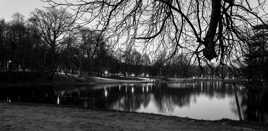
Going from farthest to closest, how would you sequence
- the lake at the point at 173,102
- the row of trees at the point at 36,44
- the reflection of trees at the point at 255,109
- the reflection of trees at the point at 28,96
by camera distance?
the row of trees at the point at 36,44, the reflection of trees at the point at 28,96, the lake at the point at 173,102, the reflection of trees at the point at 255,109

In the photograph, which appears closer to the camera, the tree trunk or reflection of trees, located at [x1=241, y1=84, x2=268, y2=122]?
the tree trunk

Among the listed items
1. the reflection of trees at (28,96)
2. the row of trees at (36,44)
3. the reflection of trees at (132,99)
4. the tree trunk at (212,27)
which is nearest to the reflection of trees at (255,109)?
the reflection of trees at (132,99)

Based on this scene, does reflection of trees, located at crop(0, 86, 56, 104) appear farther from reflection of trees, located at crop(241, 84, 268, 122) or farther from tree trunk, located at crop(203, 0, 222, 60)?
tree trunk, located at crop(203, 0, 222, 60)

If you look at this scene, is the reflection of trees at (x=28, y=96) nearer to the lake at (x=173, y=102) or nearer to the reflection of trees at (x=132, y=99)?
the lake at (x=173, y=102)

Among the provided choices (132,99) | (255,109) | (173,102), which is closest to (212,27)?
(255,109)

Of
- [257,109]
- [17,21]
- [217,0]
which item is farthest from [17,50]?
[217,0]

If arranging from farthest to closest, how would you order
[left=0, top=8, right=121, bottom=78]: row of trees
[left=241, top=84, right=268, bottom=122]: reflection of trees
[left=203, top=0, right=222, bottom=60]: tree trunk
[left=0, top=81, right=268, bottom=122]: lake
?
[left=0, top=8, right=121, bottom=78]: row of trees, [left=0, top=81, right=268, bottom=122]: lake, [left=241, top=84, right=268, bottom=122]: reflection of trees, [left=203, top=0, right=222, bottom=60]: tree trunk

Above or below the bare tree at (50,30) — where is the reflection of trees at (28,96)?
below

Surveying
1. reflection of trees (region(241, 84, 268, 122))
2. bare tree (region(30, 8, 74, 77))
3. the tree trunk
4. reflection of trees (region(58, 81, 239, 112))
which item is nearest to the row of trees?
bare tree (region(30, 8, 74, 77))

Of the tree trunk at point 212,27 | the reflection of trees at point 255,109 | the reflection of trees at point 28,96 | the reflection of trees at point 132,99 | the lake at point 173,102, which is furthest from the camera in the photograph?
the reflection of trees at point 132,99

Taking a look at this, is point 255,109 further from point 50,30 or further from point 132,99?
point 50,30

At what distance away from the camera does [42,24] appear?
41781 millimetres

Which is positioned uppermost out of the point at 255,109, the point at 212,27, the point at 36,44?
the point at 36,44

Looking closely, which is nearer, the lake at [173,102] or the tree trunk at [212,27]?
the tree trunk at [212,27]
